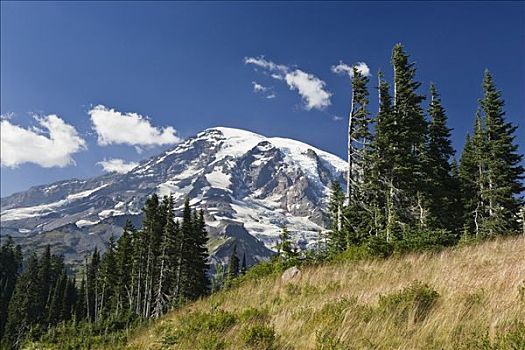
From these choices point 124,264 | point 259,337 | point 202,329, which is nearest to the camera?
point 259,337

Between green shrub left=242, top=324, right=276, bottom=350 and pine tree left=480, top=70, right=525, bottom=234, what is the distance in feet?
109

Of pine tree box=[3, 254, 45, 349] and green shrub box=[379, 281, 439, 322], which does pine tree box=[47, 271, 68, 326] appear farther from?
green shrub box=[379, 281, 439, 322]

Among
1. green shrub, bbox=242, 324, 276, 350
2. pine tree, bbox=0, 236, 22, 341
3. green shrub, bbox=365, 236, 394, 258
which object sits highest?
green shrub, bbox=365, 236, 394, 258

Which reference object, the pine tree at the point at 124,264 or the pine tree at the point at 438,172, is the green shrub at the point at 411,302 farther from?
the pine tree at the point at 124,264

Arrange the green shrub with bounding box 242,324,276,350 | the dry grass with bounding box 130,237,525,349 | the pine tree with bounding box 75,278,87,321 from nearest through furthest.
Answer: the dry grass with bounding box 130,237,525,349 → the green shrub with bounding box 242,324,276,350 → the pine tree with bounding box 75,278,87,321

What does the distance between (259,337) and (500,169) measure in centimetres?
3651

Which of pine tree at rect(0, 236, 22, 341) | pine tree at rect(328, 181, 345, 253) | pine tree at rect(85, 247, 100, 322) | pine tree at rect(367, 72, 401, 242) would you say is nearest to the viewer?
pine tree at rect(328, 181, 345, 253)

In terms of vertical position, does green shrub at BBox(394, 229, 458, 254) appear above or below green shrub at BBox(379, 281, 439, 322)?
above

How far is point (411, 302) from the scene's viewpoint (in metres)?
6.60

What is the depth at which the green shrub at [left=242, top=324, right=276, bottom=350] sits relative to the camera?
6.40 metres

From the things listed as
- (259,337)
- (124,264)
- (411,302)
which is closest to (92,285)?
(124,264)

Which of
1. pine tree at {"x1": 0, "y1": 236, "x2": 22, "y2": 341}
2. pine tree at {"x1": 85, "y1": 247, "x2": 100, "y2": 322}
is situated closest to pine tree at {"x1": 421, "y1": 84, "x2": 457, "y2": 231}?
pine tree at {"x1": 85, "y1": 247, "x2": 100, "y2": 322}

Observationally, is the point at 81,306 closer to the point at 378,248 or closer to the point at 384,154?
the point at 384,154

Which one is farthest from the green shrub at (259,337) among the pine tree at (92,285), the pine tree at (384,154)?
the pine tree at (92,285)
